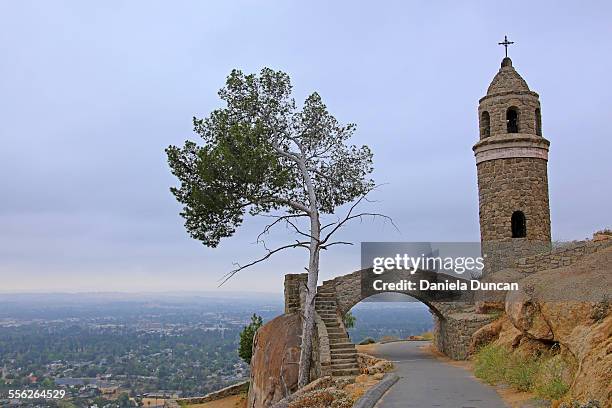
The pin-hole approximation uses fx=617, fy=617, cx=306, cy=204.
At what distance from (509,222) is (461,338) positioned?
515cm

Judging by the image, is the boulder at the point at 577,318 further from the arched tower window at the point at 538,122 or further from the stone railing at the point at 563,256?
the arched tower window at the point at 538,122

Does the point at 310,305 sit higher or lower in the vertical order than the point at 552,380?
higher

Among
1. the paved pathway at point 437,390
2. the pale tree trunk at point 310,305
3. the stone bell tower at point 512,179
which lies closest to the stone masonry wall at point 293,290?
the pale tree trunk at point 310,305

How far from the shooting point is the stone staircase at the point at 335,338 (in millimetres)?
17812

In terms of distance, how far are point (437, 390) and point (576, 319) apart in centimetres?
347

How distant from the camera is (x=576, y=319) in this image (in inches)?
499

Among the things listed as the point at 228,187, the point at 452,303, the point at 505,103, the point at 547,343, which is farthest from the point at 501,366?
the point at 505,103

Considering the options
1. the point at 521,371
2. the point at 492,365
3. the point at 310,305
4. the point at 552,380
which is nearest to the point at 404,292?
the point at 310,305

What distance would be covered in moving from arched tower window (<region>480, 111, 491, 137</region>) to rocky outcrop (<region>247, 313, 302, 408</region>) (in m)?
10.7

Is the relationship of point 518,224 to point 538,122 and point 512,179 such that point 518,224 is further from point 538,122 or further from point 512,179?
point 538,122

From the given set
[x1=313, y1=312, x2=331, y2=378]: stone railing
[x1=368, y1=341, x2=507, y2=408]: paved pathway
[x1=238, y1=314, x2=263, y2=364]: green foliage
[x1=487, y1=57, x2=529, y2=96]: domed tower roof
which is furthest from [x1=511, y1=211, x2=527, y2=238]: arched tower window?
[x1=238, y1=314, x2=263, y2=364]: green foliage

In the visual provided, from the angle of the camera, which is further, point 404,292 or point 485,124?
point 485,124

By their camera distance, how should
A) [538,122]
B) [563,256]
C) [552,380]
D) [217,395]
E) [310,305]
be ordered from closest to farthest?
[552,380] → [310,305] → [563,256] → [538,122] → [217,395]

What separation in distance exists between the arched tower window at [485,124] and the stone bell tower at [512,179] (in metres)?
0.29
